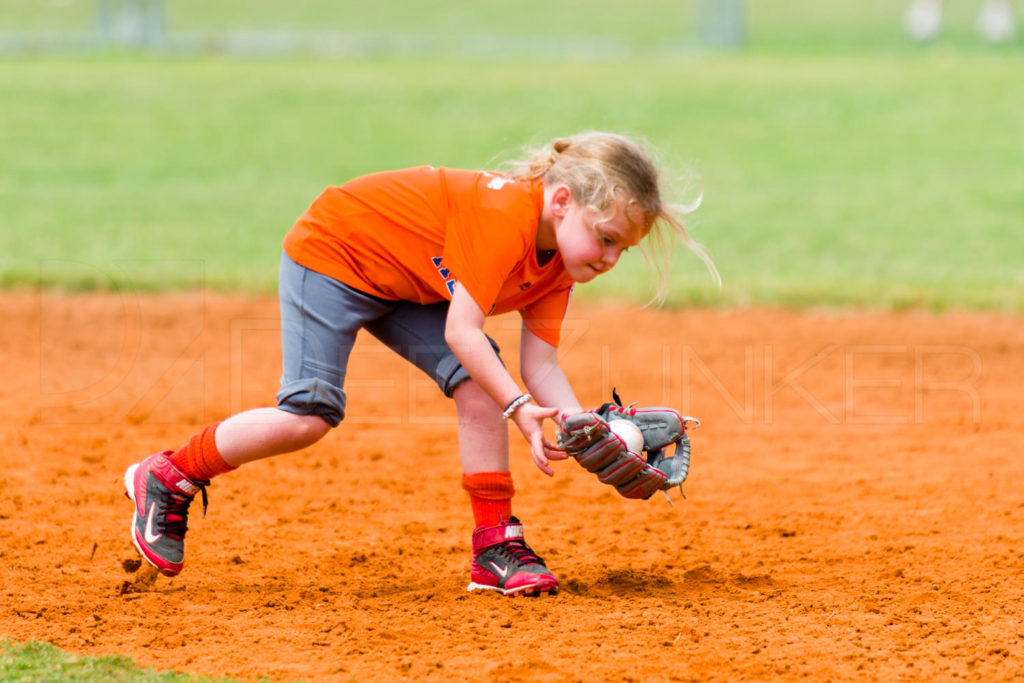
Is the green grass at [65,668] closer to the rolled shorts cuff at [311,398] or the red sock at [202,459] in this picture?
the red sock at [202,459]

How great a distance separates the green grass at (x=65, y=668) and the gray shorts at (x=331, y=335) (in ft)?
2.55

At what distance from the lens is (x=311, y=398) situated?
3076 mm

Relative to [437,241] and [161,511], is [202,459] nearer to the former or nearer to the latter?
[161,511]

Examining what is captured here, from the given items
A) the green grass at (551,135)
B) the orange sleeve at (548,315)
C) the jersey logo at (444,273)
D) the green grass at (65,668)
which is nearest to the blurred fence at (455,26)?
the green grass at (551,135)

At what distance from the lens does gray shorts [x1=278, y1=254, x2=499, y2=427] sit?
3117mm

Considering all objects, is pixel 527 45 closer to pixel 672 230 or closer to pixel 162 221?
pixel 162 221

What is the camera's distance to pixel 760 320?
6.48m

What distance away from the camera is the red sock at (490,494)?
3266mm

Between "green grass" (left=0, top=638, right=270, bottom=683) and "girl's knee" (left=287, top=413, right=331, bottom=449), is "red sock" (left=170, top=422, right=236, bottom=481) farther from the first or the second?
"green grass" (left=0, top=638, right=270, bottom=683)

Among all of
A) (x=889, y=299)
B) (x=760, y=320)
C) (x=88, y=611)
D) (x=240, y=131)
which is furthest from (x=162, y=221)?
(x=88, y=611)

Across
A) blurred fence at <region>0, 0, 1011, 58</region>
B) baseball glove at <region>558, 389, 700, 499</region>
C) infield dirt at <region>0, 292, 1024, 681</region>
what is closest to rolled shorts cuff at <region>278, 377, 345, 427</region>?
infield dirt at <region>0, 292, 1024, 681</region>

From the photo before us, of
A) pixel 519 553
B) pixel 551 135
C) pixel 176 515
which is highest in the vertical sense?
pixel 551 135

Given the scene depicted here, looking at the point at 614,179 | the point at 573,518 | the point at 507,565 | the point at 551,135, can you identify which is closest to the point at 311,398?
the point at 507,565

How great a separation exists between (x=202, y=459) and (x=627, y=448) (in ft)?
3.76
